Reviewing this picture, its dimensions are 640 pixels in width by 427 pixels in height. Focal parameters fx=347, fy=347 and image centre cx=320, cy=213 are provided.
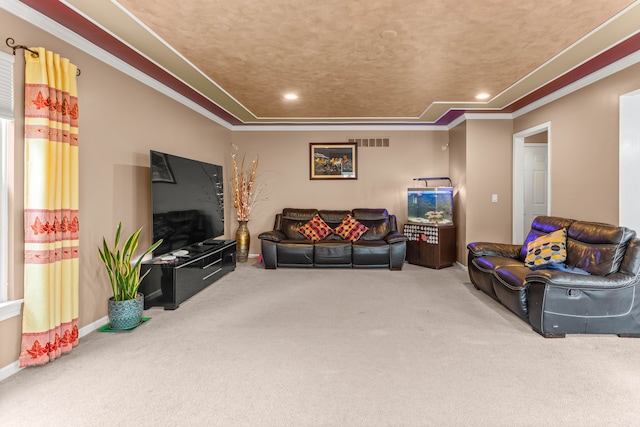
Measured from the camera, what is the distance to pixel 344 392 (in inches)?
84.1

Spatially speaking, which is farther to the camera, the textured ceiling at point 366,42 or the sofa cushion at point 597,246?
the sofa cushion at point 597,246

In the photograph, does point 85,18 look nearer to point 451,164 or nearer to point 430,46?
point 430,46

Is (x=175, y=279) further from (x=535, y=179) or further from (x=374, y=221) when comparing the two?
(x=535, y=179)

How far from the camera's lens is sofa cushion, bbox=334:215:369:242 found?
20.0 ft

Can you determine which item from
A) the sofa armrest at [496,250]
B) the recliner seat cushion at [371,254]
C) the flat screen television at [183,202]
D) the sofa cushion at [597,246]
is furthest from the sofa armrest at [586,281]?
the flat screen television at [183,202]

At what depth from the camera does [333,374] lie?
236cm

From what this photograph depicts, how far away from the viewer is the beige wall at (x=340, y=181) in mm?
6715

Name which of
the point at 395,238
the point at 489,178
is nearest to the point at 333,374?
the point at 395,238

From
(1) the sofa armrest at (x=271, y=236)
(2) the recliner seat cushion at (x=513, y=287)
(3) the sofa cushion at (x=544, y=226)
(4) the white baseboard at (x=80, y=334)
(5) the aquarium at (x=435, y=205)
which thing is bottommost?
(4) the white baseboard at (x=80, y=334)

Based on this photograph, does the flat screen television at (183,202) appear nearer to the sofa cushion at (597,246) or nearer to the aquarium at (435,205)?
the aquarium at (435,205)

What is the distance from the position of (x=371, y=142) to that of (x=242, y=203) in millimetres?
2729

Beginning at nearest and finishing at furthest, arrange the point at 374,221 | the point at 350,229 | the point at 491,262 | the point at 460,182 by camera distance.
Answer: the point at 491,262 → the point at 460,182 → the point at 350,229 → the point at 374,221

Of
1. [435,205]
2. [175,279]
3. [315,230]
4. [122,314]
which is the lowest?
[122,314]

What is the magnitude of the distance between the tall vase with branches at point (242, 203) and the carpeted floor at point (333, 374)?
263 centimetres
